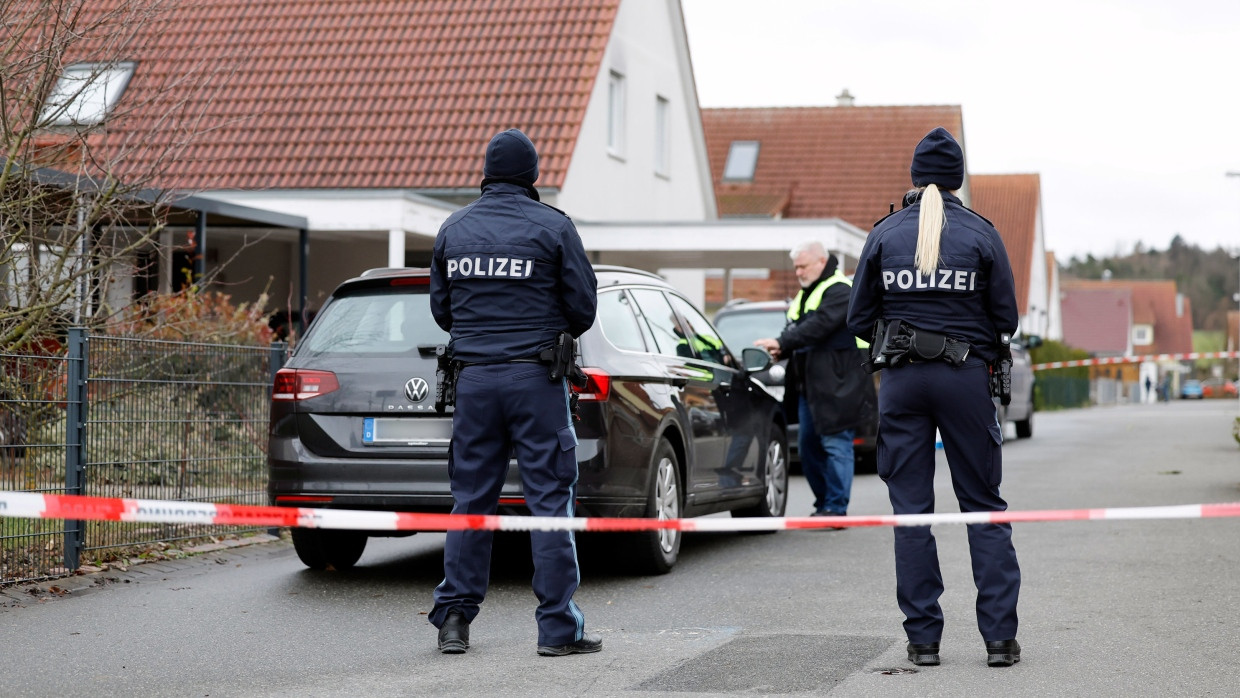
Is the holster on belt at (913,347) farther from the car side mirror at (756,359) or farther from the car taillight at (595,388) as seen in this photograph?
the car side mirror at (756,359)

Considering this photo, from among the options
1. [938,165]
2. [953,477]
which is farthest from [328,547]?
[938,165]

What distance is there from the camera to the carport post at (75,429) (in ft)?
27.5

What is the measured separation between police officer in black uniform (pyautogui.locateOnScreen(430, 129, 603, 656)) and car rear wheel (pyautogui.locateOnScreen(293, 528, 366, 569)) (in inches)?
100

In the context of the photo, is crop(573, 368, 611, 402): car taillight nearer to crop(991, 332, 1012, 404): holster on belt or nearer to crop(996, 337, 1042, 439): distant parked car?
crop(991, 332, 1012, 404): holster on belt

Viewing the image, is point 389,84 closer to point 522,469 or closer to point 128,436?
point 128,436

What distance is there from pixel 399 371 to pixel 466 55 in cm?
1749

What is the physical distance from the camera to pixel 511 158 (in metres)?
6.28

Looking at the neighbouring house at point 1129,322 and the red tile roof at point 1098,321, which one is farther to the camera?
the neighbouring house at point 1129,322

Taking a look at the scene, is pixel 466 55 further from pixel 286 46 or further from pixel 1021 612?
pixel 1021 612

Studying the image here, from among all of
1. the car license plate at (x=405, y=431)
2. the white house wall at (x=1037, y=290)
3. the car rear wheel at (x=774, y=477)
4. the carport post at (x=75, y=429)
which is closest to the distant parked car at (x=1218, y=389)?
the white house wall at (x=1037, y=290)

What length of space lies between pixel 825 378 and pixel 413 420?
3.59 meters

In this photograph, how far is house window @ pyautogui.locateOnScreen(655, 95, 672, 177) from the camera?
29719 mm

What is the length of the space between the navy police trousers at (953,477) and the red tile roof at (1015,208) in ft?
166

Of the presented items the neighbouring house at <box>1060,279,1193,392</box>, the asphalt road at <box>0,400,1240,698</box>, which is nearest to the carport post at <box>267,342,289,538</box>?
the asphalt road at <box>0,400,1240,698</box>
